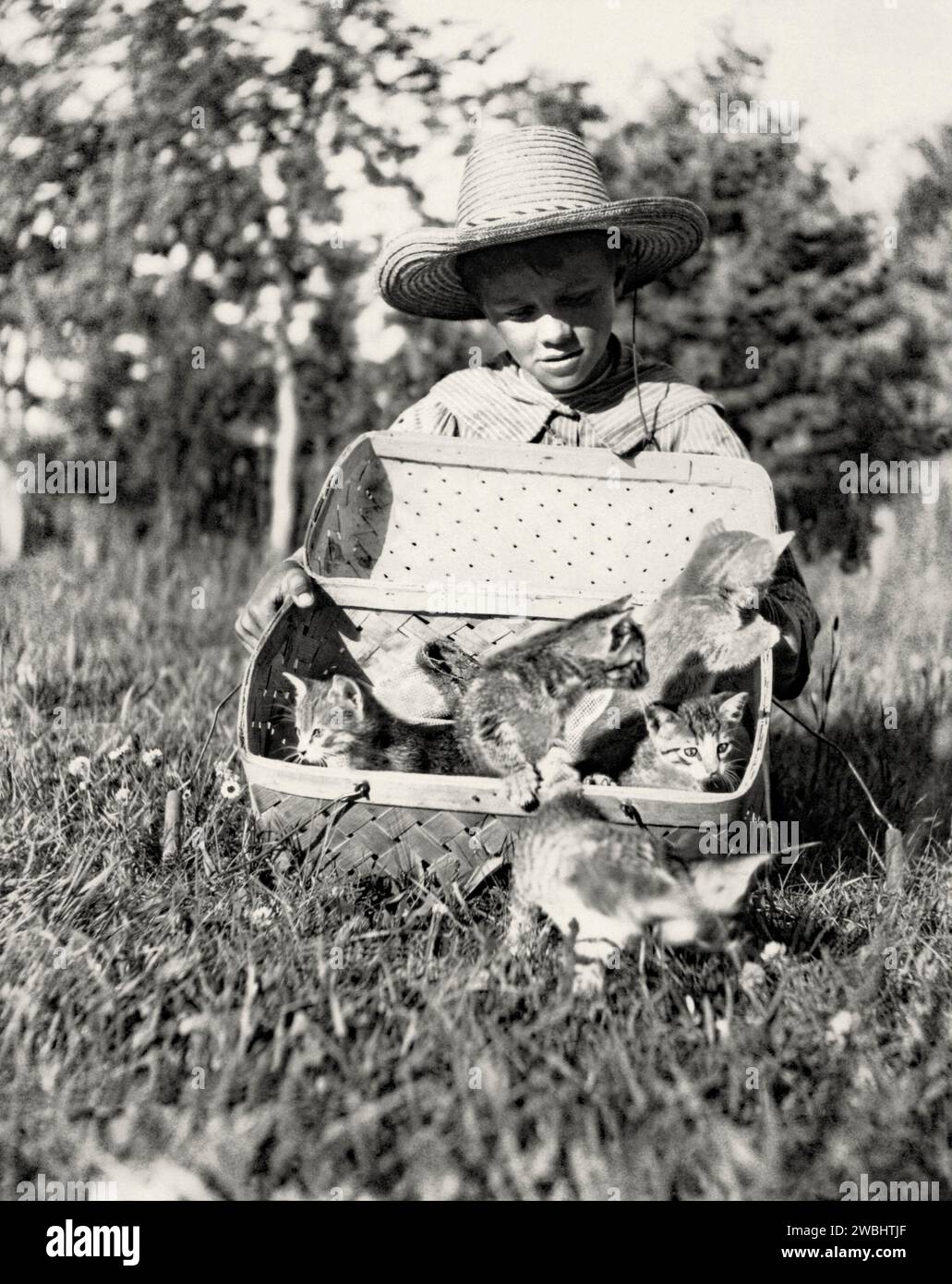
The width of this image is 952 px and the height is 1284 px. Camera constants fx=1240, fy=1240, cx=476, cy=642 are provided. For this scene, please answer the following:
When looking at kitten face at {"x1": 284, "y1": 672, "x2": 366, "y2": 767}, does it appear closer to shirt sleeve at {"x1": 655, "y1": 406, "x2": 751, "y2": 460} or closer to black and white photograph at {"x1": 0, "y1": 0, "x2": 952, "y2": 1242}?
black and white photograph at {"x1": 0, "y1": 0, "x2": 952, "y2": 1242}

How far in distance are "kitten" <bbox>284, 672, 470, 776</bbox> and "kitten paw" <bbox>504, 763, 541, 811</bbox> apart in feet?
Result: 1.21

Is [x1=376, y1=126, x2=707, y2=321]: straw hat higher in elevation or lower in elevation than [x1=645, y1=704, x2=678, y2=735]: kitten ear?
higher

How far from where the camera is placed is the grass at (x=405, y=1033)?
5.70 ft

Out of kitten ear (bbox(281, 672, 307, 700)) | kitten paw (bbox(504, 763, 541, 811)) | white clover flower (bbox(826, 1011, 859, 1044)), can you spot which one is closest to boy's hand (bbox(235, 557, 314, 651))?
kitten ear (bbox(281, 672, 307, 700))

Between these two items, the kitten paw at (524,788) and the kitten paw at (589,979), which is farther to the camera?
the kitten paw at (524,788)

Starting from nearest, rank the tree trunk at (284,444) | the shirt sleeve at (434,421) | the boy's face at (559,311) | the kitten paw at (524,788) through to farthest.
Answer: the kitten paw at (524,788) → the boy's face at (559,311) → the shirt sleeve at (434,421) → the tree trunk at (284,444)

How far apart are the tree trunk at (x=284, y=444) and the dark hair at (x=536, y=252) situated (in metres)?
2.45

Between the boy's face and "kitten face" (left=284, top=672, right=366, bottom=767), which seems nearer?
"kitten face" (left=284, top=672, right=366, bottom=767)

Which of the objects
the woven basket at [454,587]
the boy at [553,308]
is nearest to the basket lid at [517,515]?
the woven basket at [454,587]

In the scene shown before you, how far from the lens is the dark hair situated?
10.0 ft

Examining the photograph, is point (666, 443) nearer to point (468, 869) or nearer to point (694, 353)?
point (468, 869)

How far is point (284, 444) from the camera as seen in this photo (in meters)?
5.57

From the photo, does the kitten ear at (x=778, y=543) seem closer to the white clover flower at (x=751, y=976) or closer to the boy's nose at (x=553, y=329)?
the boy's nose at (x=553, y=329)

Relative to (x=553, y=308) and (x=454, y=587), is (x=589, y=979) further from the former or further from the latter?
(x=553, y=308)
